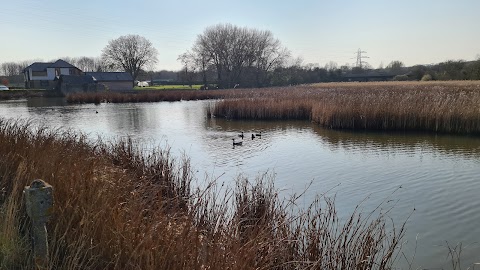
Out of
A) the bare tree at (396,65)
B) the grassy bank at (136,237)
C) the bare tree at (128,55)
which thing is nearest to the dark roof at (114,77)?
the bare tree at (128,55)

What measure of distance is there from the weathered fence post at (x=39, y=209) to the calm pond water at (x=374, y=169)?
3.93m

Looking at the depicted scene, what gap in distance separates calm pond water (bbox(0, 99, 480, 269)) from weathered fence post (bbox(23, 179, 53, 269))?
3.93 meters

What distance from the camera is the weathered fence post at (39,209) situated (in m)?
2.27

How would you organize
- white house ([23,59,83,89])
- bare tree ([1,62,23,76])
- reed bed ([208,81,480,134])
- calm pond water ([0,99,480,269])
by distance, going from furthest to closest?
bare tree ([1,62,23,76]) < white house ([23,59,83,89]) < reed bed ([208,81,480,134]) < calm pond water ([0,99,480,269])

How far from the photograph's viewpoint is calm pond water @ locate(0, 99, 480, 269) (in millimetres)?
5680

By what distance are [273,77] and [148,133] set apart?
4976cm

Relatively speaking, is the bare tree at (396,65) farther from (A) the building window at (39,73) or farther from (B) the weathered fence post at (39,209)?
(B) the weathered fence post at (39,209)

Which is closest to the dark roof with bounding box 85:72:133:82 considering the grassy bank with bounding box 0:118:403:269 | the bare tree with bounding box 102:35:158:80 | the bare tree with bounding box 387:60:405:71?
the bare tree with bounding box 102:35:158:80

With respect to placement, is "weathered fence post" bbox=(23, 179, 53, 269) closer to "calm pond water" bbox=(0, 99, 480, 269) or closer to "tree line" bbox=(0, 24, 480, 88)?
"calm pond water" bbox=(0, 99, 480, 269)

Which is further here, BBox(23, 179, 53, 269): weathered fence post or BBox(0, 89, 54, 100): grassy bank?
BBox(0, 89, 54, 100): grassy bank

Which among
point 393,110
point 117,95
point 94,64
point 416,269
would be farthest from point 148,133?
point 94,64

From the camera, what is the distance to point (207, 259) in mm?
2912

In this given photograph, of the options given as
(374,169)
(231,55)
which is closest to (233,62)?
(231,55)

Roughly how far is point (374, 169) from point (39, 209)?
28.0 ft
